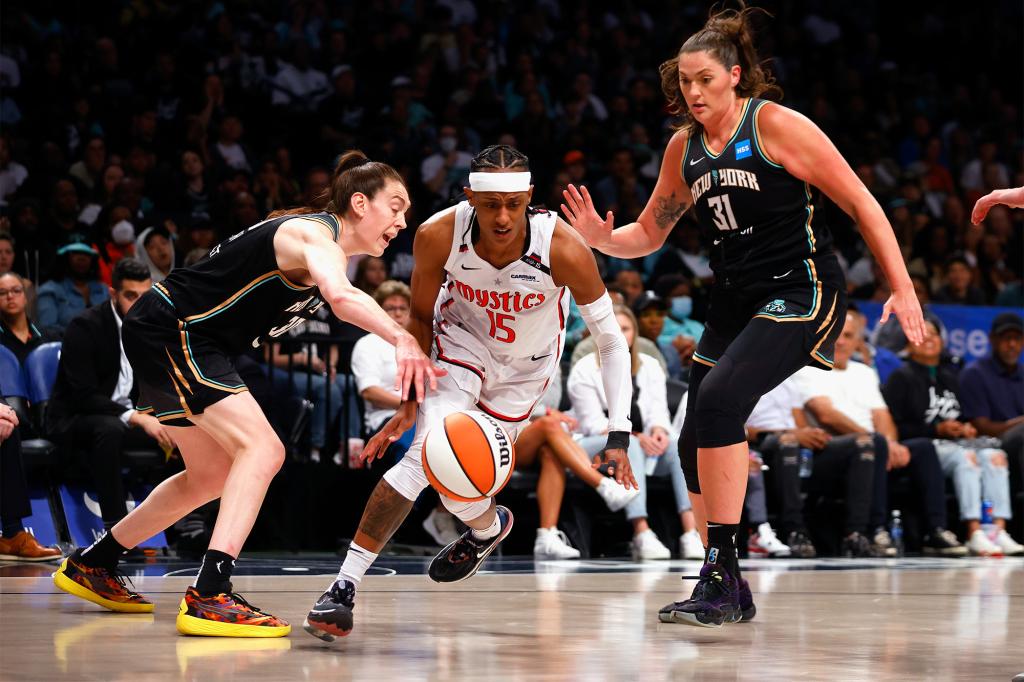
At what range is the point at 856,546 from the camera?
8023 millimetres

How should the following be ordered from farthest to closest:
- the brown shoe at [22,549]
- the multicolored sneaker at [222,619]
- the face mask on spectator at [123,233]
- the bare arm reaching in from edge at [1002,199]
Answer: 1. the face mask on spectator at [123,233]
2. the brown shoe at [22,549]
3. the multicolored sneaker at [222,619]
4. the bare arm reaching in from edge at [1002,199]

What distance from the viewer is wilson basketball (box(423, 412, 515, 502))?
391cm

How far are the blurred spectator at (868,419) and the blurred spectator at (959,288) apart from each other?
117 inches

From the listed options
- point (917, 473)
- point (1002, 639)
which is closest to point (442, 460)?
point (1002, 639)

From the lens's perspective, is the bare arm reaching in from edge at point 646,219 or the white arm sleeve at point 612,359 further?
the bare arm reaching in from edge at point 646,219

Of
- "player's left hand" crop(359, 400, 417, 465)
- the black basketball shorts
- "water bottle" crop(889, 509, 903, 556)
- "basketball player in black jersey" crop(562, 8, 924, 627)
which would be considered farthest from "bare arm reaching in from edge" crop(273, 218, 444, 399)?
"water bottle" crop(889, 509, 903, 556)

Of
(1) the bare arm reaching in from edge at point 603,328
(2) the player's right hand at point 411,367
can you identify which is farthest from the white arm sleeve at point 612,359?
(2) the player's right hand at point 411,367

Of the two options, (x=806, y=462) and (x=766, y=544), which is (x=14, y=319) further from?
(x=806, y=462)

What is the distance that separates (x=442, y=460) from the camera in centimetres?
391

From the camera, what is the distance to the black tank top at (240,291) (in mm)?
4129

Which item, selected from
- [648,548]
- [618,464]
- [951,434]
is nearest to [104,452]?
[648,548]

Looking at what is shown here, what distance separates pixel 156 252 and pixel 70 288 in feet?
2.15

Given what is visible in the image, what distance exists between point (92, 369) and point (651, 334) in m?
3.59

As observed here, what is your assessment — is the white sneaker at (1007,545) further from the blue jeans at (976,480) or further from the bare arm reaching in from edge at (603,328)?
the bare arm reaching in from edge at (603,328)
